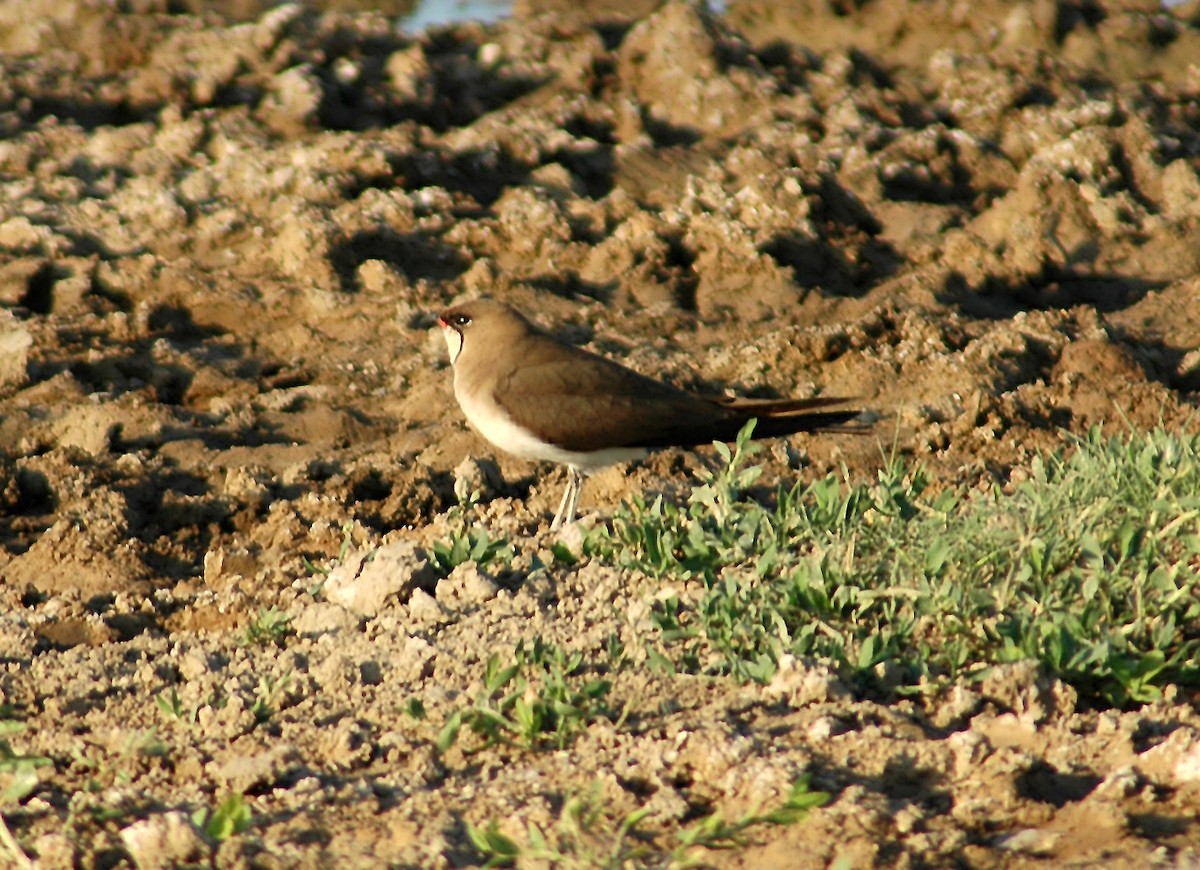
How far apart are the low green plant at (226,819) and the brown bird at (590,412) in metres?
1.89

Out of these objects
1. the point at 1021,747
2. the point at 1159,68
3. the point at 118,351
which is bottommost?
the point at 118,351

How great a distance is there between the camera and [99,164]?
7.26m

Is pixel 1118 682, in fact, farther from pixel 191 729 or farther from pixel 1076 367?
pixel 1076 367

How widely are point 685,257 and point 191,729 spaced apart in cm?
392

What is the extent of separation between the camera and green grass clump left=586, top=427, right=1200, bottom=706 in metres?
3.70

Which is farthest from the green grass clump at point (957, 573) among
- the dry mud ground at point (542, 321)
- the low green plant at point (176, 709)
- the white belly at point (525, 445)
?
the low green plant at point (176, 709)

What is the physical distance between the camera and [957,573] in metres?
3.88

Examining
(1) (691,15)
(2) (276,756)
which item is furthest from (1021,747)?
(1) (691,15)

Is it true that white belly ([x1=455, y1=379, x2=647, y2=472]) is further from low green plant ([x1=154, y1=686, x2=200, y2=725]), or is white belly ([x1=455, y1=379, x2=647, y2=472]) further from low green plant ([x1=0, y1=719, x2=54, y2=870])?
low green plant ([x1=0, y1=719, x2=54, y2=870])

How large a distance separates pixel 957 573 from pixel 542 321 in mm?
2936

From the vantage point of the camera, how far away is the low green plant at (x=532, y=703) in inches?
137

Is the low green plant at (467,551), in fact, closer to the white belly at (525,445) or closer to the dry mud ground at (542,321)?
the dry mud ground at (542,321)

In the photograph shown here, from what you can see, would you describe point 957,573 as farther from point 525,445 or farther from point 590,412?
point 525,445

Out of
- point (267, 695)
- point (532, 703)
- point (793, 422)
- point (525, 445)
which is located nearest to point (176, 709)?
point (267, 695)
